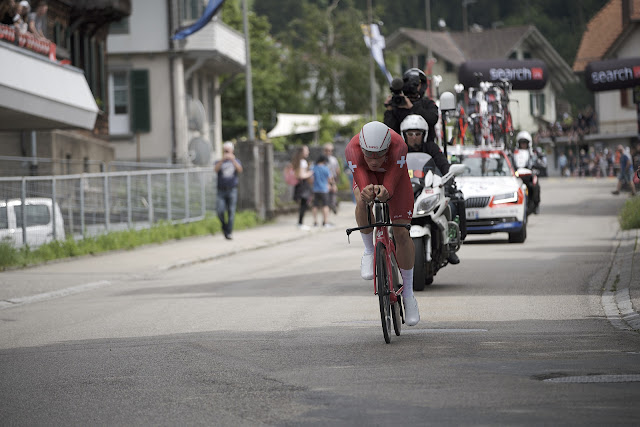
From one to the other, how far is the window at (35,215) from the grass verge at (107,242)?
401 mm

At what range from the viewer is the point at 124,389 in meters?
7.79

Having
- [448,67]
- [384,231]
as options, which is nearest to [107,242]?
[384,231]

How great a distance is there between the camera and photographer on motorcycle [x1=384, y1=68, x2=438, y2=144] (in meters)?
13.8

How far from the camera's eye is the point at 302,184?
30719mm

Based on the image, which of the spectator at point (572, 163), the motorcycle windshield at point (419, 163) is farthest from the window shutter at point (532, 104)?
the motorcycle windshield at point (419, 163)

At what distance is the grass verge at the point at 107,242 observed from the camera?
1975cm

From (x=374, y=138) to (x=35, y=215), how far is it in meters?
12.9

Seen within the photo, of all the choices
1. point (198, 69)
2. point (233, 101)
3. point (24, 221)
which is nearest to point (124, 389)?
point (24, 221)

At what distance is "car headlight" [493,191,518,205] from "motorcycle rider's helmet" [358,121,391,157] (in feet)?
39.0

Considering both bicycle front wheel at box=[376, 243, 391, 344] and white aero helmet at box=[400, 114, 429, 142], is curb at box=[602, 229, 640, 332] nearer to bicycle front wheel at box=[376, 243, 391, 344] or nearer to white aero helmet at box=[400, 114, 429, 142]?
bicycle front wheel at box=[376, 243, 391, 344]

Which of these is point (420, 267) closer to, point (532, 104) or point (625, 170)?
point (625, 170)

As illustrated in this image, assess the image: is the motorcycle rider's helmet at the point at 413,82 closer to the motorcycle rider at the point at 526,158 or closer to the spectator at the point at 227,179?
the spectator at the point at 227,179

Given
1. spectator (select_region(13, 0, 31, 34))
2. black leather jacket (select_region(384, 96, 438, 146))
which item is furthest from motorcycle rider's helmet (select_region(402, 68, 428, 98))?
A: spectator (select_region(13, 0, 31, 34))

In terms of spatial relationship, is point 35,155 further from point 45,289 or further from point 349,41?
point 349,41
